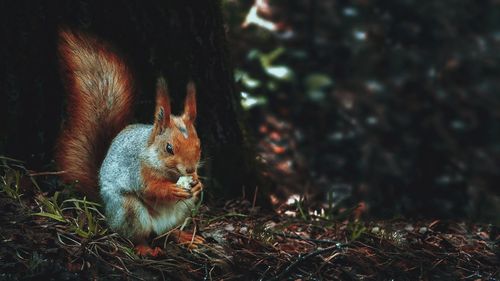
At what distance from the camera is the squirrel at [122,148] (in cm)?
225

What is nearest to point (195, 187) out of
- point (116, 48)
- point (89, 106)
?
point (89, 106)

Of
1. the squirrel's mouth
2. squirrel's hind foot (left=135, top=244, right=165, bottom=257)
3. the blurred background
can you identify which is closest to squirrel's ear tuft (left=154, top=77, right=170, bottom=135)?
the squirrel's mouth

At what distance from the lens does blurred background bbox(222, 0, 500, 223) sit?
461 cm

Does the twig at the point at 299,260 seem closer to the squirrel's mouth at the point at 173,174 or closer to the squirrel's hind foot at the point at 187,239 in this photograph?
the squirrel's hind foot at the point at 187,239

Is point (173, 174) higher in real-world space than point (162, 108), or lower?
lower

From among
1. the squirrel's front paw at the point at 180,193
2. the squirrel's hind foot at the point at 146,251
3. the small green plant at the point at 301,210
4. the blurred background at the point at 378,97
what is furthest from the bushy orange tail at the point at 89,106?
the blurred background at the point at 378,97

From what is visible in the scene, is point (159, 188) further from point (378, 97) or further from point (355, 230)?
point (378, 97)

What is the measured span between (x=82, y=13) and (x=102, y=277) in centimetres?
106

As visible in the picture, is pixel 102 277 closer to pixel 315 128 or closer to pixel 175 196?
pixel 175 196

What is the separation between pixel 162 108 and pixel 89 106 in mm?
490

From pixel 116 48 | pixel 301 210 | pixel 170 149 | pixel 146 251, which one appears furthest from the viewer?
pixel 301 210

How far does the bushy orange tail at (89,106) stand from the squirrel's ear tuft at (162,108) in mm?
399

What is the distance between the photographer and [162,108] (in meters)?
2.23

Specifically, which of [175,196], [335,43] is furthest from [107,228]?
[335,43]
